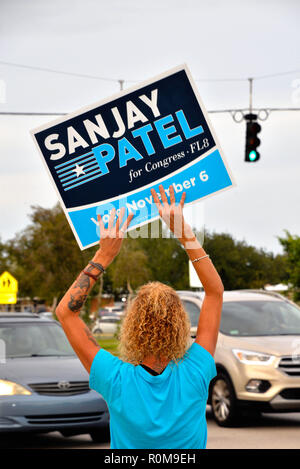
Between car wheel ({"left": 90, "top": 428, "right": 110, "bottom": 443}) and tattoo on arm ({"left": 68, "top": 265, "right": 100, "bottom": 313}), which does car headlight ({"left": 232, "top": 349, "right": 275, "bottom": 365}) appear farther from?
tattoo on arm ({"left": 68, "top": 265, "right": 100, "bottom": 313})

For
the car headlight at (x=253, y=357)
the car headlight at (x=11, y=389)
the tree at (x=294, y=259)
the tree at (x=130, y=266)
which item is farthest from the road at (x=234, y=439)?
the tree at (x=130, y=266)

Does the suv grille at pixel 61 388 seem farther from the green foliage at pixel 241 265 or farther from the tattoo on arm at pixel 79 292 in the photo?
the green foliage at pixel 241 265

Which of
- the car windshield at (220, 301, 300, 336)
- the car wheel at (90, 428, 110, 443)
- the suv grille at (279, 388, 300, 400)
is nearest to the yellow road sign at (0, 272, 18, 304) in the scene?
the car windshield at (220, 301, 300, 336)

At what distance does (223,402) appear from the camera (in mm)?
12383

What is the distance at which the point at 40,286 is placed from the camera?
3684 cm

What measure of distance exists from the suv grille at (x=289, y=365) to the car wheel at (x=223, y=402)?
806 mm

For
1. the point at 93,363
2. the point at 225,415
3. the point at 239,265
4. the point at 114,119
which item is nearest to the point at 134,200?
the point at 114,119

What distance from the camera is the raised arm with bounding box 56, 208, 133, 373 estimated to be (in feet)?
9.30

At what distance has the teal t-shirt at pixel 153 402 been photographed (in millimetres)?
2635

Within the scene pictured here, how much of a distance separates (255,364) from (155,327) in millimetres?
9530

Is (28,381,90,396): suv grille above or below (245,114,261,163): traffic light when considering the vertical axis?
below

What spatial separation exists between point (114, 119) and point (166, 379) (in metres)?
1.10

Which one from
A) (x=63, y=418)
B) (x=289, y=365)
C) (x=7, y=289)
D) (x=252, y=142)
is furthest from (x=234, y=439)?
(x=7, y=289)

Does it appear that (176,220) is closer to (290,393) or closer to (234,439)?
(234,439)
